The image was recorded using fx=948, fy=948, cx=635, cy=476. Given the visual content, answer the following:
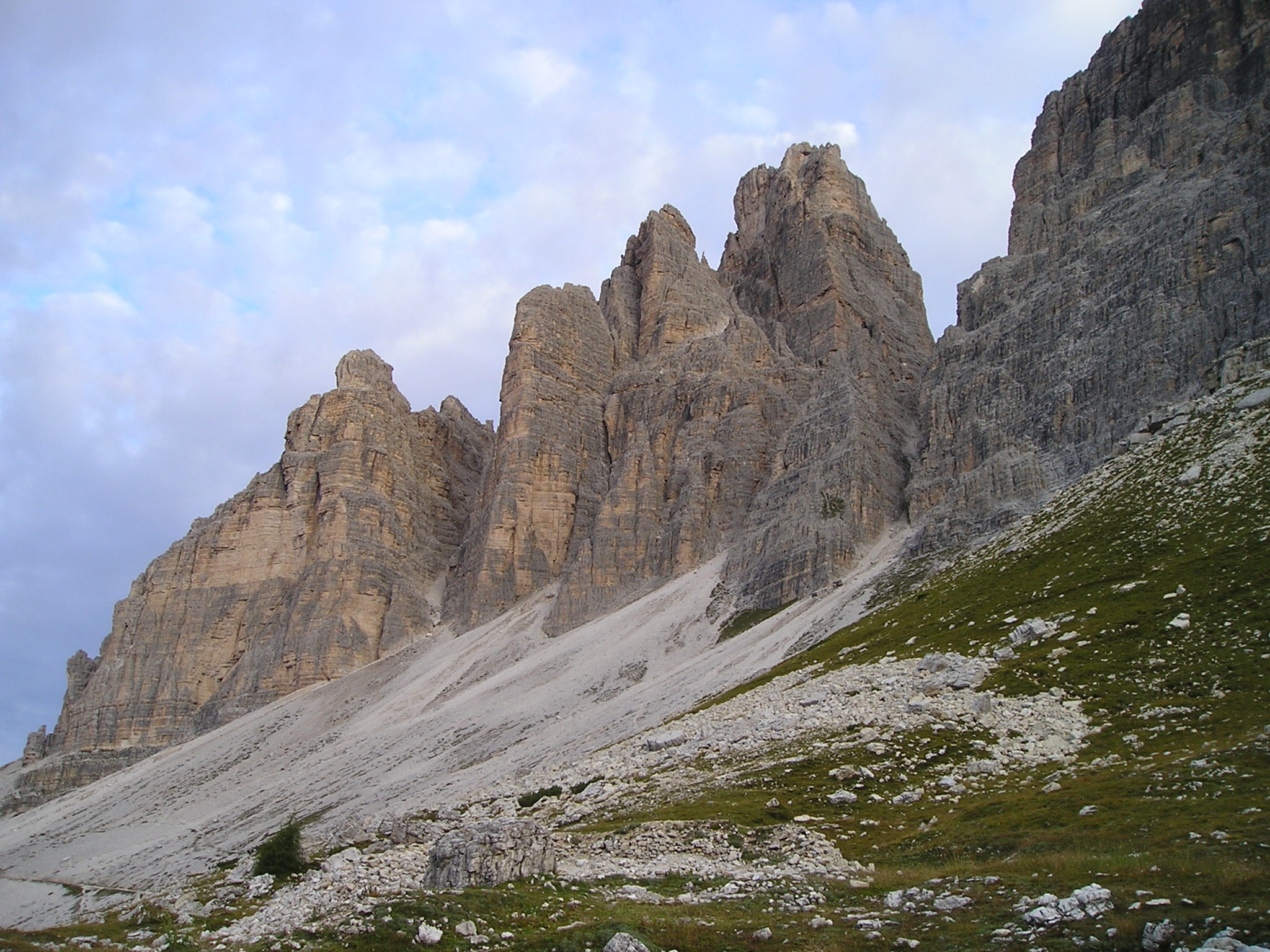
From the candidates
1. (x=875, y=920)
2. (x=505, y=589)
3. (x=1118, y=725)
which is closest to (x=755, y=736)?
(x=1118, y=725)

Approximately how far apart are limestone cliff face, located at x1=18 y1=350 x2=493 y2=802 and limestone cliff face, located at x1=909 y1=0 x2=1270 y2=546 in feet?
279

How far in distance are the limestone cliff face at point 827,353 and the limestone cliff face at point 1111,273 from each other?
8.32 m

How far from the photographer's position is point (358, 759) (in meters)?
95.6

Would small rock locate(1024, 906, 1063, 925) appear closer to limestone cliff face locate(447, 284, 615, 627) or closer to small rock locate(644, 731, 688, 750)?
small rock locate(644, 731, 688, 750)

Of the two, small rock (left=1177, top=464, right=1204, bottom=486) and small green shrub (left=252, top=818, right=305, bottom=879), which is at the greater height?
small rock (left=1177, top=464, right=1204, bottom=486)

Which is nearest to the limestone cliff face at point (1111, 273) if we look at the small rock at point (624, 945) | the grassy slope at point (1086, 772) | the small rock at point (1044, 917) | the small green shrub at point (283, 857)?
the grassy slope at point (1086, 772)

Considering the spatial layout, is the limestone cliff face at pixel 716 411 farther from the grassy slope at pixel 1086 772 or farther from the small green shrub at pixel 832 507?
the grassy slope at pixel 1086 772

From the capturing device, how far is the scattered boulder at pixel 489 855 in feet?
83.9

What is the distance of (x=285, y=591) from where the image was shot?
154 m

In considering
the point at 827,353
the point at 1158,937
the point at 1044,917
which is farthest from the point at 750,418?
the point at 1158,937

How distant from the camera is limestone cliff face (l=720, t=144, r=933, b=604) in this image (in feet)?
360

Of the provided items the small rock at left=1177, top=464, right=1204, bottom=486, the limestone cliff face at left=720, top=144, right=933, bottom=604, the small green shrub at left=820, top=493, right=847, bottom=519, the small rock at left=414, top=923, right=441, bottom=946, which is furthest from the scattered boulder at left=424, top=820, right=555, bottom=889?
the small green shrub at left=820, top=493, right=847, bottom=519

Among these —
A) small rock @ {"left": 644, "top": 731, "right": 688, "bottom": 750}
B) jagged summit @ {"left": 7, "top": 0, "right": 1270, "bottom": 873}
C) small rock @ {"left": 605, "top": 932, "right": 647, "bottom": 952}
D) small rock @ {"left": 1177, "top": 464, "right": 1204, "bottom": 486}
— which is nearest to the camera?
small rock @ {"left": 605, "top": 932, "right": 647, "bottom": 952}

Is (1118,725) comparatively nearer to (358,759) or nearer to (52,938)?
(52,938)
